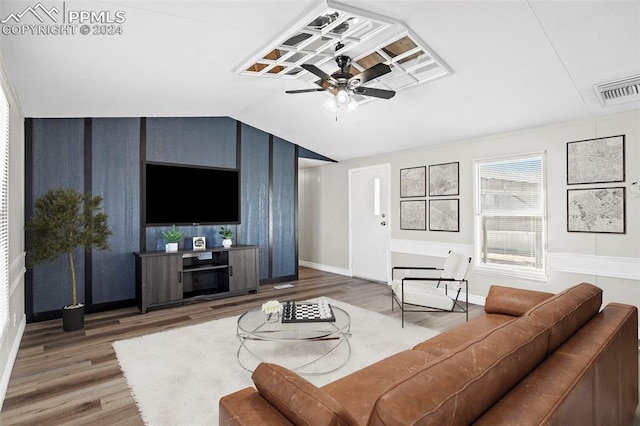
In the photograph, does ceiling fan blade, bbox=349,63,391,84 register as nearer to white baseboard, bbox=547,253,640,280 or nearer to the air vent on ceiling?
the air vent on ceiling

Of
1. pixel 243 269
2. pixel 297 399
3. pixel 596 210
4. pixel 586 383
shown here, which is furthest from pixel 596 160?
pixel 243 269

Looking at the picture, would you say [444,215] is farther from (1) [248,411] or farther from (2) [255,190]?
(1) [248,411]

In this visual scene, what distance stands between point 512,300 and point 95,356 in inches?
145

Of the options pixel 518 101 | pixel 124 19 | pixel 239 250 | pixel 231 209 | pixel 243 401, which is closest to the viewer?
pixel 243 401

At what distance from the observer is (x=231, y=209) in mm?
5820

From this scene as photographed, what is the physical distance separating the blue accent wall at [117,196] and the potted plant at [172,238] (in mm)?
378

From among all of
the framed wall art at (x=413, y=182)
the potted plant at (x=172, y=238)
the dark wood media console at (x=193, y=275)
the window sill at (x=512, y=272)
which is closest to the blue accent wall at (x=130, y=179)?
the potted plant at (x=172, y=238)

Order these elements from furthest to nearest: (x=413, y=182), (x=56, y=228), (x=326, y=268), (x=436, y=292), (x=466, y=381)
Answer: (x=326, y=268) < (x=413, y=182) < (x=436, y=292) < (x=56, y=228) < (x=466, y=381)

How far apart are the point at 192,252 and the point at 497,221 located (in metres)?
4.25

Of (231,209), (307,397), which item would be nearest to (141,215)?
(231,209)

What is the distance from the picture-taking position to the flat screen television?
5.06 metres

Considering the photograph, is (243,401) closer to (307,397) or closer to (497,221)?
(307,397)

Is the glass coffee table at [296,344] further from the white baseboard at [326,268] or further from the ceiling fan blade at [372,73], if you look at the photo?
the white baseboard at [326,268]

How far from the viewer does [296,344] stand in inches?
134
